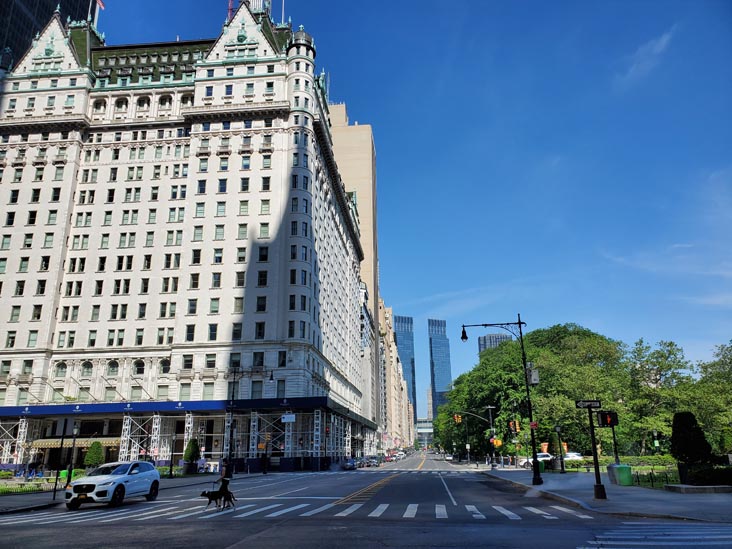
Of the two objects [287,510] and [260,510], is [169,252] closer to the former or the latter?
[260,510]

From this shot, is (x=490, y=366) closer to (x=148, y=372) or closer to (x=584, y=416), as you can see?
(x=584, y=416)

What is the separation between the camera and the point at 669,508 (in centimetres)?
1762

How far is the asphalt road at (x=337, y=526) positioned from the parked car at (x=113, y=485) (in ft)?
1.60

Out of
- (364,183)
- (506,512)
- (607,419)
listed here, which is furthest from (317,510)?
(364,183)

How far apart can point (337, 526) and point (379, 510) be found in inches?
181

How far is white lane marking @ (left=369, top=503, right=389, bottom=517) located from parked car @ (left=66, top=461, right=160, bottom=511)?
1039 centimetres

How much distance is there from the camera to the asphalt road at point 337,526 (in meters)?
12.0

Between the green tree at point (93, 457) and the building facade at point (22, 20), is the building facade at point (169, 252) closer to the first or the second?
the green tree at point (93, 457)

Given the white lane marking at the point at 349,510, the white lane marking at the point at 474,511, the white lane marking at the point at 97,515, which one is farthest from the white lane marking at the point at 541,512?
the white lane marking at the point at 97,515

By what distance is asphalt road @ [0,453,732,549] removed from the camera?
11977 millimetres

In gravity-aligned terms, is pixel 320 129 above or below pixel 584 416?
above

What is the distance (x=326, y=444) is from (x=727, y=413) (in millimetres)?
44116

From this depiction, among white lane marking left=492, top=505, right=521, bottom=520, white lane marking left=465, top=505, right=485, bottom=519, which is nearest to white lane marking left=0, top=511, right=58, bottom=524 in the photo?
white lane marking left=465, top=505, right=485, bottom=519

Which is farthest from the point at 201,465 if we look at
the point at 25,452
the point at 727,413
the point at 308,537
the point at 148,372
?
the point at 727,413
